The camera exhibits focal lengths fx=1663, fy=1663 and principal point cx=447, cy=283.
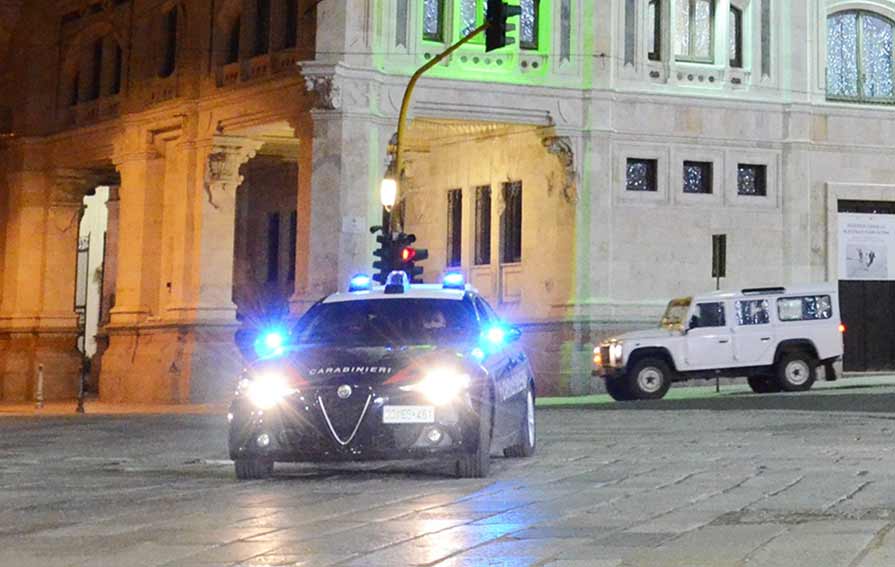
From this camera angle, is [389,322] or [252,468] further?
[389,322]

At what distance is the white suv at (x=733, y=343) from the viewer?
107ft

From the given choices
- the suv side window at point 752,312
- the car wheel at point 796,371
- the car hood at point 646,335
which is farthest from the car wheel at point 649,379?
the car wheel at point 796,371

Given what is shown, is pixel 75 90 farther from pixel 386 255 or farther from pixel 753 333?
pixel 753 333

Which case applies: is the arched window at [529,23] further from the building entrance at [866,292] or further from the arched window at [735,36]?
the building entrance at [866,292]

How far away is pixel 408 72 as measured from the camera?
122 ft

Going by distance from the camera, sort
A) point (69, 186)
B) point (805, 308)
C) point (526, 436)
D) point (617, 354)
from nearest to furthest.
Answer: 1. point (526, 436)
2. point (617, 354)
3. point (805, 308)
4. point (69, 186)

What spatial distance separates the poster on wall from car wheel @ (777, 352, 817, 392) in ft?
24.7

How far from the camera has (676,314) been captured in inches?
1314

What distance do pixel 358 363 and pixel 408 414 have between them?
0.61 m

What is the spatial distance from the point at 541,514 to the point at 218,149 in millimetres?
30264

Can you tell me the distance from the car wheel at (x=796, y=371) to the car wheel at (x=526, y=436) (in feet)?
58.2

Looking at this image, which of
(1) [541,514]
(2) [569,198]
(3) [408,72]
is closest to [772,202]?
(2) [569,198]

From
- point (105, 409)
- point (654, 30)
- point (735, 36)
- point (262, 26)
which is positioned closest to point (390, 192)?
point (262, 26)

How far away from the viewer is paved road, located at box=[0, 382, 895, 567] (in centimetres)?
905
